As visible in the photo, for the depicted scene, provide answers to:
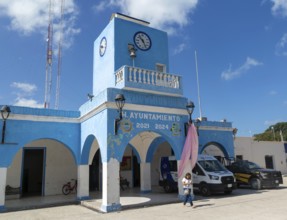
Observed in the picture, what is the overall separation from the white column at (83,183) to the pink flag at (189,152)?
14.9 ft

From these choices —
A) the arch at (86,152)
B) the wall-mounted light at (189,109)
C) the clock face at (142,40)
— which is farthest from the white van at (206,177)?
the clock face at (142,40)

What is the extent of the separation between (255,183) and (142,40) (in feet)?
33.1

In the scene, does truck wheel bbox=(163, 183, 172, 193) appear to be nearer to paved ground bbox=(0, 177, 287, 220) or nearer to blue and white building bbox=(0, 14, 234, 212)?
blue and white building bbox=(0, 14, 234, 212)

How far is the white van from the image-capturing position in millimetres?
13086

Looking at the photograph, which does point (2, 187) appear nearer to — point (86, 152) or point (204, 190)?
point (86, 152)

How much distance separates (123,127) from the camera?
10672 mm

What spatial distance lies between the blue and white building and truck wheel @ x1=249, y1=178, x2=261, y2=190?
8.99 ft

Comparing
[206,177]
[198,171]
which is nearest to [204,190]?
[206,177]

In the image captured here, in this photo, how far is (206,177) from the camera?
524 inches

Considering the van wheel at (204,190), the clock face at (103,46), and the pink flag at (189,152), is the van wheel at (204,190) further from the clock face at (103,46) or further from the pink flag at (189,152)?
the clock face at (103,46)

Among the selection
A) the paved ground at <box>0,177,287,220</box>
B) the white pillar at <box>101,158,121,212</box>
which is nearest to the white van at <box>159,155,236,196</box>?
the paved ground at <box>0,177,287,220</box>

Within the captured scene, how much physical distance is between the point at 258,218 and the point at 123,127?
5496mm

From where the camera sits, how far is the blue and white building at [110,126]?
10.6 meters

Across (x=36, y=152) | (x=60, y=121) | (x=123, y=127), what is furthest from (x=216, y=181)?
(x=36, y=152)
